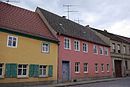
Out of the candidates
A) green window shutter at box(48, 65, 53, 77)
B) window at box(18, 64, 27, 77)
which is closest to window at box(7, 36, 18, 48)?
window at box(18, 64, 27, 77)

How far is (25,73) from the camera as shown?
1853 centimetres

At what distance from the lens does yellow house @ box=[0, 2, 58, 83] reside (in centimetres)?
1689

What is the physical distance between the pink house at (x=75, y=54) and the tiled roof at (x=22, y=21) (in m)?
1.25

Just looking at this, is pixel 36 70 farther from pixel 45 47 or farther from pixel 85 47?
pixel 85 47

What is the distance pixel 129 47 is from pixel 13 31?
99.0ft

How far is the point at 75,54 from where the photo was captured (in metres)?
25.8

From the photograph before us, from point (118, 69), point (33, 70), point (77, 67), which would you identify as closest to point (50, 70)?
point (33, 70)

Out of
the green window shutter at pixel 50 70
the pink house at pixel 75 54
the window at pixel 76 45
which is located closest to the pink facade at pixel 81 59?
the pink house at pixel 75 54

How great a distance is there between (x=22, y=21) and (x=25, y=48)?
3.62m

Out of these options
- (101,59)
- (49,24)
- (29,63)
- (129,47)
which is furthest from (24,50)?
(129,47)

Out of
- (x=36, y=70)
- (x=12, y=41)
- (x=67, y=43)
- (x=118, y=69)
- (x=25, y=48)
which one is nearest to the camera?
(x=12, y=41)

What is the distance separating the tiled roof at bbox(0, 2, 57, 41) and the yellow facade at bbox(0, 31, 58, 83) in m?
0.83

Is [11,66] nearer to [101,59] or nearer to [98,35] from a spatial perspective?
[101,59]

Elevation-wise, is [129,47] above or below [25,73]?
above
